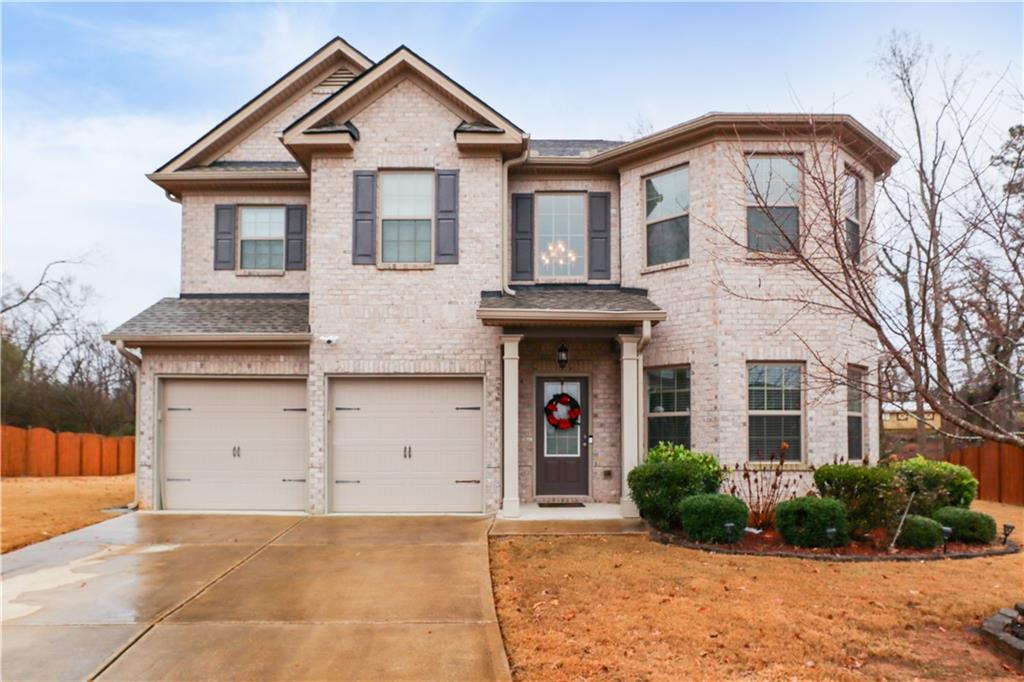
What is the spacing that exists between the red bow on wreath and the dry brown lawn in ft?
11.9

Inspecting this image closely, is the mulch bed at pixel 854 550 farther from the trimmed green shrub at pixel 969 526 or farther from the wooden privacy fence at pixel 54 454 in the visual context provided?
the wooden privacy fence at pixel 54 454

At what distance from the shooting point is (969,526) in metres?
9.39

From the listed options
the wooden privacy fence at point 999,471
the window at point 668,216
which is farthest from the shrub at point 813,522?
the wooden privacy fence at point 999,471

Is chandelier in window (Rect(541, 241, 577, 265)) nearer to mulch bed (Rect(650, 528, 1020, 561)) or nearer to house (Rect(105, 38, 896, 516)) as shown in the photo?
house (Rect(105, 38, 896, 516))

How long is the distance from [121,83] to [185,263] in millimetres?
7372

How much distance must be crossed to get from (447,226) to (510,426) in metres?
3.33

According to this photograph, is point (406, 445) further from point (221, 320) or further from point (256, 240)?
point (256, 240)

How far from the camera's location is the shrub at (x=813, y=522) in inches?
350

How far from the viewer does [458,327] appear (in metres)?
12.0

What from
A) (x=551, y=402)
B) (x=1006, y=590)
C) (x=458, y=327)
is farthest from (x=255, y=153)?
(x=1006, y=590)

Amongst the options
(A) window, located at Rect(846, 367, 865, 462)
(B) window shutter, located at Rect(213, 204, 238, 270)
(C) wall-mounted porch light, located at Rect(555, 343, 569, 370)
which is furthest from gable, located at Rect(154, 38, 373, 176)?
(A) window, located at Rect(846, 367, 865, 462)

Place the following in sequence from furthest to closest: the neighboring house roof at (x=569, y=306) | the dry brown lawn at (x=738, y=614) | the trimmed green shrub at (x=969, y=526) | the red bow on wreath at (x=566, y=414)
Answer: the red bow on wreath at (x=566, y=414), the neighboring house roof at (x=569, y=306), the trimmed green shrub at (x=969, y=526), the dry brown lawn at (x=738, y=614)

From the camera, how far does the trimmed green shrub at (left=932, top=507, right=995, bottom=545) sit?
941 cm

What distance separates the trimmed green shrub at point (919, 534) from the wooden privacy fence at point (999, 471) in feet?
22.8
